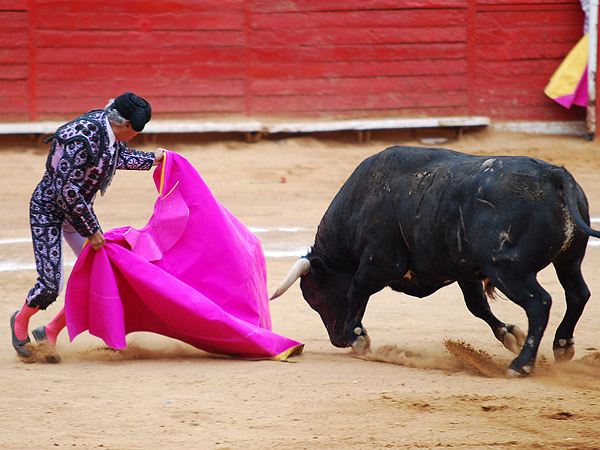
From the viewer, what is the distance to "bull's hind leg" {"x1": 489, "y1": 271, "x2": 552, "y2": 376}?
3215 mm

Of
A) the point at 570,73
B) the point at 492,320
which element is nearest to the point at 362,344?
the point at 492,320

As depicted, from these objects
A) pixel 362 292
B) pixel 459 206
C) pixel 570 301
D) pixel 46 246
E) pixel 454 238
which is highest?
pixel 459 206

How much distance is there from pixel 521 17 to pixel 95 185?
871 cm

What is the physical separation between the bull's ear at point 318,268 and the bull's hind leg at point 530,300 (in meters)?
1.22

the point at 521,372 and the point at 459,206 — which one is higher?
the point at 459,206

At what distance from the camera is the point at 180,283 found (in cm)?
376

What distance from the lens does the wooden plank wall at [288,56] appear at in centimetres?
1028

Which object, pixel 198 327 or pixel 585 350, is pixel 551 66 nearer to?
pixel 585 350

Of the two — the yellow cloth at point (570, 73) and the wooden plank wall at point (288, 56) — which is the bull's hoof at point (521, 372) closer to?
the wooden plank wall at point (288, 56)

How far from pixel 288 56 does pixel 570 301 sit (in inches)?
306

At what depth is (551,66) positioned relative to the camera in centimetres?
1105

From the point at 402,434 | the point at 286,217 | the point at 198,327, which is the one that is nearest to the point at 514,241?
the point at 402,434

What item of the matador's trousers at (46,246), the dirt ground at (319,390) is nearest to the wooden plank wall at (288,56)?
the dirt ground at (319,390)

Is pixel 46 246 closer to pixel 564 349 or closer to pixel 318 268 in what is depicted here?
pixel 318 268
